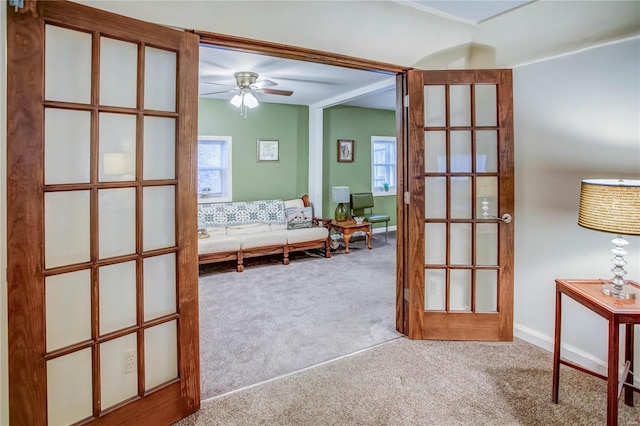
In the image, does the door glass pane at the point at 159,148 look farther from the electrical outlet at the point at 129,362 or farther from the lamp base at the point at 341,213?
the lamp base at the point at 341,213

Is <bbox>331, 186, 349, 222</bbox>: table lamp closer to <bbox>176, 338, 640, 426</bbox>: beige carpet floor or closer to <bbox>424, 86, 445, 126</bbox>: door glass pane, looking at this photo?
<bbox>424, 86, 445, 126</bbox>: door glass pane

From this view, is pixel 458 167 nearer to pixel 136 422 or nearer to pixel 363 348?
pixel 363 348

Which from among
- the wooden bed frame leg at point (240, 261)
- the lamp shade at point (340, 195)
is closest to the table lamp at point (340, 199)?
the lamp shade at point (340, 195)

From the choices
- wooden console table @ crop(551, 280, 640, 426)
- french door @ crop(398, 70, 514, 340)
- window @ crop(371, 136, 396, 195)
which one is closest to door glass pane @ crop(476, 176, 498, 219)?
french door @ crop(398, 70, 514, 340)

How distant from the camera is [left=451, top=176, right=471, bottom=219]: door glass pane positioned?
278 cm

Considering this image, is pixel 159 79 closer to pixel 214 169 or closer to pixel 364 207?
pixel 214 169

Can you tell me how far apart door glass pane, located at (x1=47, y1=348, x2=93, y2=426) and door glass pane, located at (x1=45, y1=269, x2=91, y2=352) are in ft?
0.26

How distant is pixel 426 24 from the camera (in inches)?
109

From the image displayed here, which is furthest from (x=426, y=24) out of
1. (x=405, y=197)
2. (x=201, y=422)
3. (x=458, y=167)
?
(x=201, y=422)

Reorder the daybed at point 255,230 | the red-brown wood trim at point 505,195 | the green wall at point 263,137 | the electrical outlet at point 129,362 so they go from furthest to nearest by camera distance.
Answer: the green wall at point 263,137 < the daybed at point 255,230 < the red-brown wood trim at point 505,195 < the electrical outlet at point 129,362

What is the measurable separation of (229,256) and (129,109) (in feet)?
11.1

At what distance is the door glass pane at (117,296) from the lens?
1716mm

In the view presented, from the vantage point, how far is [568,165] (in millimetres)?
2467

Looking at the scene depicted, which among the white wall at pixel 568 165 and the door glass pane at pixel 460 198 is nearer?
the white wall at pixel 568 165
